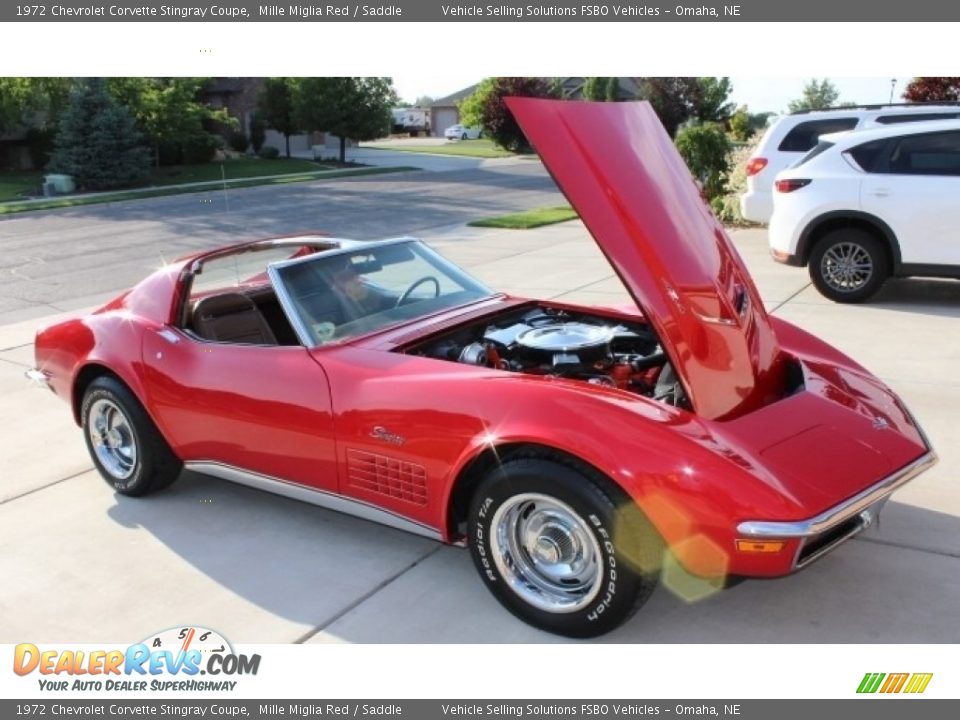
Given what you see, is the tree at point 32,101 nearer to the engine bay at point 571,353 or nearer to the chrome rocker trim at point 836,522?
the engine bay at point 571,353

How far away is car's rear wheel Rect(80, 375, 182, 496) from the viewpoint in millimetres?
4852

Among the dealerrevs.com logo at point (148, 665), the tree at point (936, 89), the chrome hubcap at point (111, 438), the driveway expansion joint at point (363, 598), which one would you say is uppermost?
the tree at point (936, 89)

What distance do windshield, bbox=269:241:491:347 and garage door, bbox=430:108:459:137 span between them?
289 ft

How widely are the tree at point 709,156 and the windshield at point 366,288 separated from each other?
1249 centimetres

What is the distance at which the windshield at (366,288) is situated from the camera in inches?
173

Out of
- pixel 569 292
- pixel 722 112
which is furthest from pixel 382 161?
pixel 569 292

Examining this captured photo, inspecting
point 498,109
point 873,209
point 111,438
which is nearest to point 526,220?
point 873,209

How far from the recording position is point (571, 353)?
4.12 m

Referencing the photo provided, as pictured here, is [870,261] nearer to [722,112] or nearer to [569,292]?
[569,292]

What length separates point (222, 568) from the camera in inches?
164

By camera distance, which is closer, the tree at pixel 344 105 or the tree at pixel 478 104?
the tree at pixel 344 105

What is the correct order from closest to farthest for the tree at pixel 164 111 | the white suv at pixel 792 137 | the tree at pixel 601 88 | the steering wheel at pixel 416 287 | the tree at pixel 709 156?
the steering wheel at pixel 416 287 → the white suv at pixel 792 137 → the tree at pixel 709 156 → the tree at pixel 164 111 → the tree at pixel 601 88

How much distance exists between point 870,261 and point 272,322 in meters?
6.01

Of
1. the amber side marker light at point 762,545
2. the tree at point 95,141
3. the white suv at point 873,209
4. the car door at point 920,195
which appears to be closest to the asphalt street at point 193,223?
the tree at point 95,141
